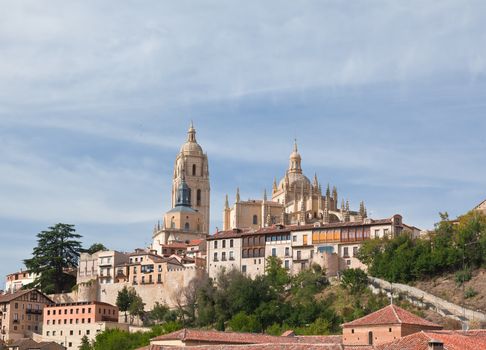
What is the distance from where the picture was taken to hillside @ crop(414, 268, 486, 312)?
8238cm

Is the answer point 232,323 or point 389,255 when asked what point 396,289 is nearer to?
point 389,255

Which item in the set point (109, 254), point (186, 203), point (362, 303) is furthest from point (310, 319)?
point (186, 203)

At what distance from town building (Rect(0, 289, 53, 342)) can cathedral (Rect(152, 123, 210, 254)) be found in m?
19.0

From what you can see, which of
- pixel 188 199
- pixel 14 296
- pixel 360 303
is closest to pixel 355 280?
pixel 360 303

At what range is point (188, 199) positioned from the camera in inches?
5571

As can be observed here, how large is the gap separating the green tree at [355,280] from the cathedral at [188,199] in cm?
3621

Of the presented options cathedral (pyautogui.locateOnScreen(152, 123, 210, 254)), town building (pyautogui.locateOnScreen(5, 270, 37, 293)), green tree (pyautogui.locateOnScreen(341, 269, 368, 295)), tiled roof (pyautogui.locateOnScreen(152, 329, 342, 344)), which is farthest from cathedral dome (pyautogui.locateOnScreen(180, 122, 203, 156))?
tiled roof (pyautogui.locateOnScreen(152, 329, 342, 344))

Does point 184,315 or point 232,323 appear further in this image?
point 184,315

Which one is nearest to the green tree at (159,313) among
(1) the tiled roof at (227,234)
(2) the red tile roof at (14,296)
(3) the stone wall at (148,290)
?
(3) the stone wall at (148,290)

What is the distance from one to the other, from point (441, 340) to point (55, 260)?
74998mm

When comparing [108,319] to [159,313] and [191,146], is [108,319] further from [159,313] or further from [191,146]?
[191,146]

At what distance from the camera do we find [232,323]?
85.4 m

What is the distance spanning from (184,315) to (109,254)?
56.2 ft

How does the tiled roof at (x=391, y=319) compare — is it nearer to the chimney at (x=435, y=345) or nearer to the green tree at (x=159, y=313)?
the chimney at (x=435, y=345)
